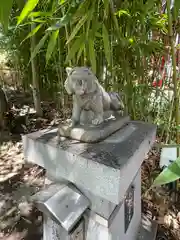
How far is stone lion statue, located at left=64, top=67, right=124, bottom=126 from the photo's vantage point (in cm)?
74

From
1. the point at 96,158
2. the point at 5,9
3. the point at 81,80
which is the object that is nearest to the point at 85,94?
the point at 81,80

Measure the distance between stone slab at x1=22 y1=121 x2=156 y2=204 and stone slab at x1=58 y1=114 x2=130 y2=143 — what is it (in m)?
0.02

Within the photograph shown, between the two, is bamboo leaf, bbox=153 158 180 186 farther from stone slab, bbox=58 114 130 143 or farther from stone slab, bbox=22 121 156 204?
stone slab, bbox=58 114 130 143

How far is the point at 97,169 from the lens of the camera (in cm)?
66

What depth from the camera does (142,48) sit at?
45.7 inches

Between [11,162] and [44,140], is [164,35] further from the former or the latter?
[11,162]

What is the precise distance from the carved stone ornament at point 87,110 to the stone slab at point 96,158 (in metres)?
0.03

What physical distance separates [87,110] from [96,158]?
0.81ft

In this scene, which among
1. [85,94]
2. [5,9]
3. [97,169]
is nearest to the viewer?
[5,9]

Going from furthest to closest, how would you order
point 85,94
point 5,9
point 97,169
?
point 85,94
point 97,169
point 5,9

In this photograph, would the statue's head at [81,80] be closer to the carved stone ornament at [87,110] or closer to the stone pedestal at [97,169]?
the carved stone ornament at [87,110]

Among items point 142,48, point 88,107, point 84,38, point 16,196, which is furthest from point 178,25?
point 16,196

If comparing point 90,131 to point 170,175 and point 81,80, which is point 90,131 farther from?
point 170,175

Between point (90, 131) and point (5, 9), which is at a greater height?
→ point (5, 9)
